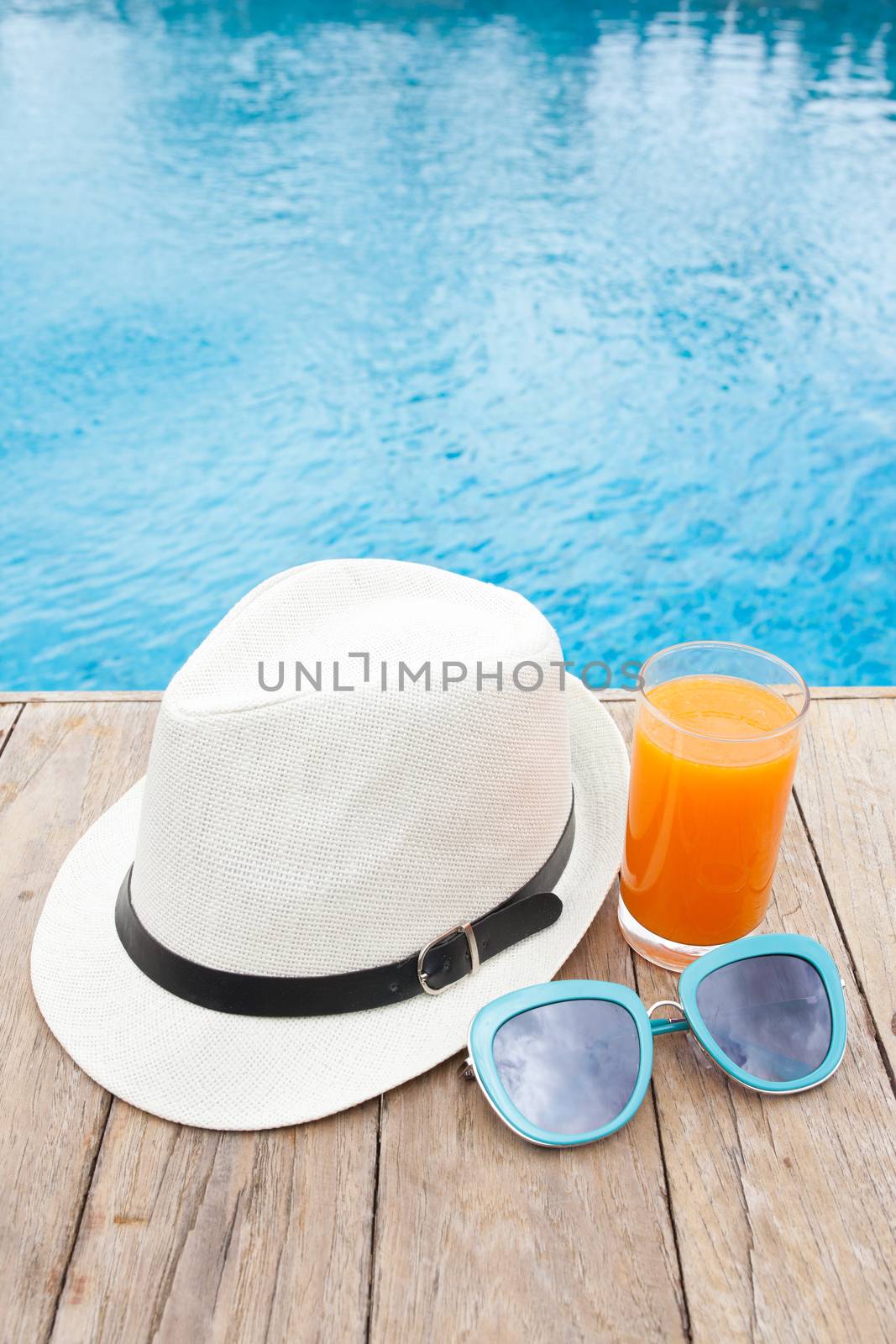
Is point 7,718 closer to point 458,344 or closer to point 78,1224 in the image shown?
point 78,1224

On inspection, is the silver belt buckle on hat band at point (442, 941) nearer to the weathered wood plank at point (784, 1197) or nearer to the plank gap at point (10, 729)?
the weathered wood plank at point (784, 1197)

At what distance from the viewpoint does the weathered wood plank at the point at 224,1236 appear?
759 mm

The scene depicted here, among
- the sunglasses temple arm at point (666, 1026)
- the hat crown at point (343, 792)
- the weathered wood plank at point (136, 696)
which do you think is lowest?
the weathered wood plank at point (136, 696)

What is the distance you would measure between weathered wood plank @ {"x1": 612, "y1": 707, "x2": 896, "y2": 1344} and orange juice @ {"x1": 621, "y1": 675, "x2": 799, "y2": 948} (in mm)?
128

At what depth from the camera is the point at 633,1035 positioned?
0.89 meters

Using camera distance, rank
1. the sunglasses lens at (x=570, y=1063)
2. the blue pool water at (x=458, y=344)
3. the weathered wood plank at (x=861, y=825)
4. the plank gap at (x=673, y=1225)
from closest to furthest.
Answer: the plank gap at (x=673, y=1225) < the sunglasses lens at (x=570, y=1063) < the weathered wood plank at (x=861, y=825) < the blue pool water at (x=458, y=344)

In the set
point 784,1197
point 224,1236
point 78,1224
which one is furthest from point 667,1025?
point 78,1224

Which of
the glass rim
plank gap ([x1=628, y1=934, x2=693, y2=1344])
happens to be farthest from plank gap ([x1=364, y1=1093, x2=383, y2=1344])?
the glass rim

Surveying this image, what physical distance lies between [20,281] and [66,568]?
187cm

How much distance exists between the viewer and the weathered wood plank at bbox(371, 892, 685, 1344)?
755 millimetres

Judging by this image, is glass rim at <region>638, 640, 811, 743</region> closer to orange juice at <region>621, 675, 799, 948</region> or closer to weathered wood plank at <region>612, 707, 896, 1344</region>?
orange juice at <region>621, 675, 799, 948</region>

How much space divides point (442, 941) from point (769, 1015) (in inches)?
11.8

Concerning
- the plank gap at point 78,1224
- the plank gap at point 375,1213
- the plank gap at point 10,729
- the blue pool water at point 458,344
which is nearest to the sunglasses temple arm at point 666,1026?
the plank gap at point 375,1213

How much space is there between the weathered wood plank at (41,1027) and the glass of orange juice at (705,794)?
Result: 1.77 feet
